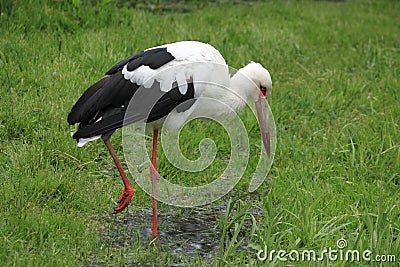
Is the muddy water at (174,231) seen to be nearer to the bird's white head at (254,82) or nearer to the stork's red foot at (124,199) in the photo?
the stork's red foot at (124,199)

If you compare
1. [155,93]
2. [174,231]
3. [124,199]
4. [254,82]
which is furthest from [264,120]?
[124,199]

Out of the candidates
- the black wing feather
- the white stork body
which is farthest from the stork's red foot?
the black wing feather

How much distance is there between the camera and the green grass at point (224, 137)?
372 cm

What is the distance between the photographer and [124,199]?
4094mm

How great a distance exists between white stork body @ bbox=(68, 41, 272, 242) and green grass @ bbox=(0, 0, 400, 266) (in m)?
0.45

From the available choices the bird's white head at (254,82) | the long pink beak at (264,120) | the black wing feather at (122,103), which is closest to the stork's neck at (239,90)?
the bird's white head at (254,82)

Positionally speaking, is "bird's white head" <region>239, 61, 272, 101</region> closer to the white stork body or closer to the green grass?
the white stork body

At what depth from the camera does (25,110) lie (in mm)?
4977

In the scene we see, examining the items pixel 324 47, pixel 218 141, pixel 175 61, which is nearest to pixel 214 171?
pixel 218 141

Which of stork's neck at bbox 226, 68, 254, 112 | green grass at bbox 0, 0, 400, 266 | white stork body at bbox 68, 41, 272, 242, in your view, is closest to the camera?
green grass at bbox 0, 0, 400, 266

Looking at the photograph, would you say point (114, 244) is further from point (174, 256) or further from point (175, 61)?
point (175, 61)

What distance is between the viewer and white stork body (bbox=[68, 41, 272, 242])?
13.1 ft

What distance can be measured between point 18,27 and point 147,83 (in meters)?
2.75

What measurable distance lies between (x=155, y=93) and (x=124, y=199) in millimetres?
685
